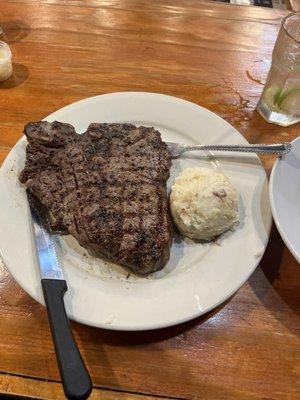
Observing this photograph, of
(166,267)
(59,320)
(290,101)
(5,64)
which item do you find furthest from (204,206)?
(5,64)

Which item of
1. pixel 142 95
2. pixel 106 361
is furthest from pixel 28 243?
pixel 142 95

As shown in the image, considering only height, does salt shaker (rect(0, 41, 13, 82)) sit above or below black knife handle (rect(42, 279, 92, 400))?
above

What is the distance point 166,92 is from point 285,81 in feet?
1.55

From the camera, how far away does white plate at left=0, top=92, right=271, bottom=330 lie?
41.1 inches

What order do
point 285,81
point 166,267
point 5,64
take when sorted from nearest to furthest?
point 166,267
point 285,81
point 5,64

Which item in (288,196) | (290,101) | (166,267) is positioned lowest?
(166,267)

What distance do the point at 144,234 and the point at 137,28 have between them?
4.06ft

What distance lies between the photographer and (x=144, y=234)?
110 cm

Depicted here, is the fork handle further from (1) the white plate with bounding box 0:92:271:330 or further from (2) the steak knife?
(2) the steak knife

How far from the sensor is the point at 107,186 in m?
1.19

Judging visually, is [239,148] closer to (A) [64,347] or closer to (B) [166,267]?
(B) [166,267]

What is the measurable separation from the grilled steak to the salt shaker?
0.53 m

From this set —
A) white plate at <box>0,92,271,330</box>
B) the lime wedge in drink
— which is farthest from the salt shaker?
the lime wedge in drink

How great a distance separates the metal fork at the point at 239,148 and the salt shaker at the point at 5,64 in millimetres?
793
